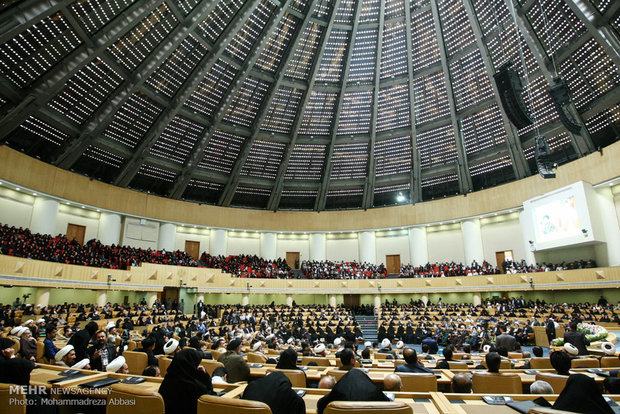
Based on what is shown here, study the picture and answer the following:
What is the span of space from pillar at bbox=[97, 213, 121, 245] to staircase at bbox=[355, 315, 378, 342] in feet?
57.2

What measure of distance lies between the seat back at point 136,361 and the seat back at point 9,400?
342 centimetres

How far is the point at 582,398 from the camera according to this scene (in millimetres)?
2752

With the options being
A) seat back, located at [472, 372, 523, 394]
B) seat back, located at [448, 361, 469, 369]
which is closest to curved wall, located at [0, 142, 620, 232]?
seat back, located at [448, 361, 469, 369]

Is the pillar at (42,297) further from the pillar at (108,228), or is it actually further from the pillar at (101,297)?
the pillar at (108,228)

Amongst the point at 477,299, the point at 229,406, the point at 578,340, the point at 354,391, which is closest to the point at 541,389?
the point at 354,391

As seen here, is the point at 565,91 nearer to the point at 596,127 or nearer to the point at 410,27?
the point at 596,127

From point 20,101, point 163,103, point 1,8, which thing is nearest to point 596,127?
point 163,103

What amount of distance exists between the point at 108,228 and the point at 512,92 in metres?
24.9

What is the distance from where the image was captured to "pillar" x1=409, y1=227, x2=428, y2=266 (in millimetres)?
30156

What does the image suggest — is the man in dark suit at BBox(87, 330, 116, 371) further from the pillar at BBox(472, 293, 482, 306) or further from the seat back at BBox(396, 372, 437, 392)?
the pillar at BBox(472, 293, 482, 306)

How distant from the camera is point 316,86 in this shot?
2539 centimetres

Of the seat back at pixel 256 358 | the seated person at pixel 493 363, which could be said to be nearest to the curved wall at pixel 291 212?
the seat back at pixel 256 358

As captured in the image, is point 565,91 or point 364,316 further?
point 364,316

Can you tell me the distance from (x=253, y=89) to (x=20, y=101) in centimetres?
1266
